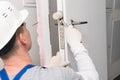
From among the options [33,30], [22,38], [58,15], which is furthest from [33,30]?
[22,38]

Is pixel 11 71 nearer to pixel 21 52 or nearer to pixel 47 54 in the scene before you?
pixel 21 52

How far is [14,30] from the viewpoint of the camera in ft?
3.45

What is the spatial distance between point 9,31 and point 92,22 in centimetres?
99

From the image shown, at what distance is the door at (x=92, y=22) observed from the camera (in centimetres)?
161

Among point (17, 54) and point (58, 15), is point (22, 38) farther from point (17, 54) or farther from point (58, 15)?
point (58, 15)

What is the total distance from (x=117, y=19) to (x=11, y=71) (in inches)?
84.6

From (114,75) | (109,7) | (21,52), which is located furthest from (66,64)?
(114,75)

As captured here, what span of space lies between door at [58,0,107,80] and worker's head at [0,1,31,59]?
0.51 m

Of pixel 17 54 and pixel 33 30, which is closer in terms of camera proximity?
pixel 17 54

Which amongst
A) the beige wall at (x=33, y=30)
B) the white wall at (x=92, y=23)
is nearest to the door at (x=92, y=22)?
the white wall at (x=92, y=23)

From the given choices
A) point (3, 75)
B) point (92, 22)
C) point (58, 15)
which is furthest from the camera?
point (92, 22)

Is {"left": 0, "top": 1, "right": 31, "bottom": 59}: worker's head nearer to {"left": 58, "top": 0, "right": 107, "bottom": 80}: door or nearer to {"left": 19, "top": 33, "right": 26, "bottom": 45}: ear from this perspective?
{"left": 19, "top": 33, "right": 26, "bottom": 45}: ear

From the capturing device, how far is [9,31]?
104 centimetres

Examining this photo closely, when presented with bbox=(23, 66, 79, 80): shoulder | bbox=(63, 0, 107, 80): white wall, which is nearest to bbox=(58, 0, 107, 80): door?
bbox=(63, 0, 107, 80): white wall
